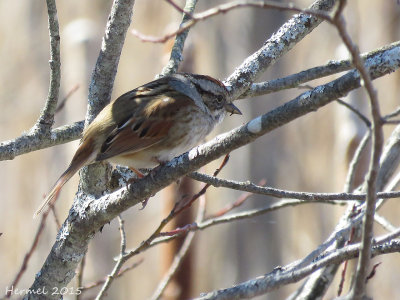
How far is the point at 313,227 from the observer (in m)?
7.25

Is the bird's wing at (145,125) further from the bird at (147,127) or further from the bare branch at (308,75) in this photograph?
the bare branch at (308,75)

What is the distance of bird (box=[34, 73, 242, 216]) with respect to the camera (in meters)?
2.66

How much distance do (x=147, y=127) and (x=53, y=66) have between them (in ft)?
1.74

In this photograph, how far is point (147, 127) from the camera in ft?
9.18

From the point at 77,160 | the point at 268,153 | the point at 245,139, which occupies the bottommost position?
the point at 245,139

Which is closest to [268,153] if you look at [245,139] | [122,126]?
[122,126]

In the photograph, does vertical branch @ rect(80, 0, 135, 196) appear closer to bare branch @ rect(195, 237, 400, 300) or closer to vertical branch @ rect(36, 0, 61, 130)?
vertical branch @ rect(36, 0, 61, 130)

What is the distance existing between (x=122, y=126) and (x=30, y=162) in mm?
5137

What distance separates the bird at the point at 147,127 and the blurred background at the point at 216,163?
2.92 meters

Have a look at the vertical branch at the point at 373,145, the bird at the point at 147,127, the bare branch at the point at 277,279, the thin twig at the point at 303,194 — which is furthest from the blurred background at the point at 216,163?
the vertical branch at the point at 373,145

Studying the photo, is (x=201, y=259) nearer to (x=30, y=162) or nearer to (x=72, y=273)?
(x=30, y=162)

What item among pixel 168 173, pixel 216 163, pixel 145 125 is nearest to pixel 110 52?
pixel 145 125

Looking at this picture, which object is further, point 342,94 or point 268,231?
point 268,231

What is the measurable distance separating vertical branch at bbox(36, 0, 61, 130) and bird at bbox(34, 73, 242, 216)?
18 cm
